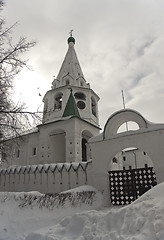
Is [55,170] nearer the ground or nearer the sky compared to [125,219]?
nearer the sky

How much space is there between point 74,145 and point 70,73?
1170 centimetres

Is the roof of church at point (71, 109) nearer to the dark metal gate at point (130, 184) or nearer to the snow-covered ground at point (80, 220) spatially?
the dark metal gate at point (130, 184)

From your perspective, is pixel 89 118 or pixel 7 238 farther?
pixel 89 118

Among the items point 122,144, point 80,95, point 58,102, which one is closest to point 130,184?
point 122,144

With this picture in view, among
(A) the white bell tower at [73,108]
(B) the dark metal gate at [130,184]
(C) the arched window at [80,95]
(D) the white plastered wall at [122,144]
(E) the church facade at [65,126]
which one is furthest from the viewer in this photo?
(C) the arched window at [80,95]

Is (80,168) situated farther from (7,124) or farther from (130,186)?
(7,124)

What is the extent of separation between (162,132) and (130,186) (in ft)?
11.7

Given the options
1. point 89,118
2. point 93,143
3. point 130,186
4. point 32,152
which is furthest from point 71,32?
point 130,186

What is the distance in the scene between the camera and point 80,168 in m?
13.5

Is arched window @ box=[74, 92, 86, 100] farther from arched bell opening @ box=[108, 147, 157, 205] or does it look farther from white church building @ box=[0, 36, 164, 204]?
arched bell opening @ box=[108, 147, 157, 205]

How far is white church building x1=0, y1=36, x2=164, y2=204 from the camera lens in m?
11.3

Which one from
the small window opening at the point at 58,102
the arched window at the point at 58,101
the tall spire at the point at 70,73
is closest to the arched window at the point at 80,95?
the tall spire at the point at 70,73

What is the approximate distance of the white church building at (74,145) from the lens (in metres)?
11.3

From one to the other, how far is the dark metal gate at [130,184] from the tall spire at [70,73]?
56.0 ft
